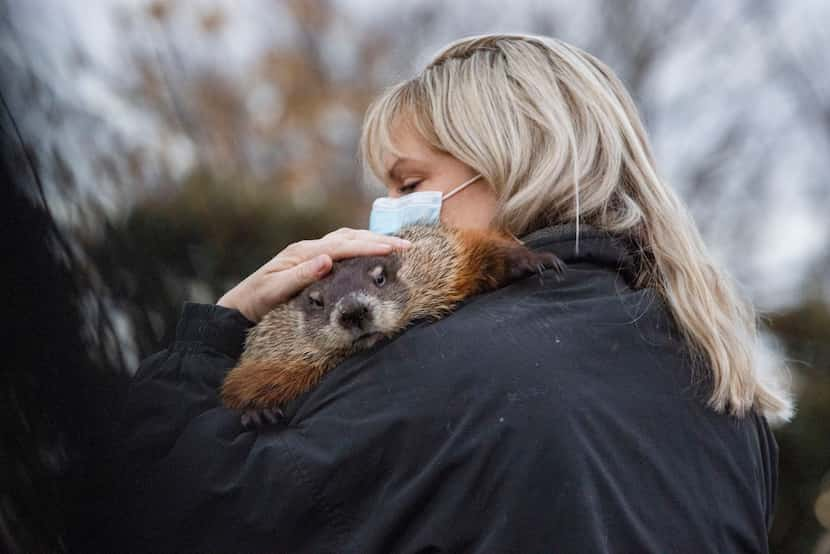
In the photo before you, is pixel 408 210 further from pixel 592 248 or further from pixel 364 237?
pixel 592 248

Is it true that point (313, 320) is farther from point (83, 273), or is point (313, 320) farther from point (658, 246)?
point (83, 273)

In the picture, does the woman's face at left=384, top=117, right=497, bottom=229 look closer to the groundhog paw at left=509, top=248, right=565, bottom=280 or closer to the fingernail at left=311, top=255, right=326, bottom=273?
the groundhog paw at left=509, top=248, right=565, bottom=280

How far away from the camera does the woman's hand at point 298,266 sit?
309 centimetres

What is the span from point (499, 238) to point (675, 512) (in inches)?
47.8

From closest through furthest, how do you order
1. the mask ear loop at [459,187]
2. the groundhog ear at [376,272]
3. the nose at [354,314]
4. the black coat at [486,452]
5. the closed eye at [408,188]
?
the black coat at [486,452] → the nose at [354,314] → the mask ear loop at [459,187] → the closed eye at [408,188] → the groundhog ear at [376,272]

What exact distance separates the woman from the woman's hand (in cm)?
1

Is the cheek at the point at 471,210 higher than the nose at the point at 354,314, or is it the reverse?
the cheek at the point at 471,210

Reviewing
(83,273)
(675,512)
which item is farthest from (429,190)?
(83,273)

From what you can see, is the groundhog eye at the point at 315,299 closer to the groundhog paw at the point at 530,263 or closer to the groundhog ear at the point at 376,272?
the groundhog ear at the point at 376,272

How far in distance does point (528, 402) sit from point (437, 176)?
Answer: 1.20 metres

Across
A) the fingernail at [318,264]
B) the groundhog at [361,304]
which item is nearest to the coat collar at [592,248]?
the groundhog at [361,304]

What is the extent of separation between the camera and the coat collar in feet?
8.85

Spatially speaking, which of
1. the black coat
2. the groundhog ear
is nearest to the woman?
the black coat

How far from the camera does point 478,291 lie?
3236 mm
